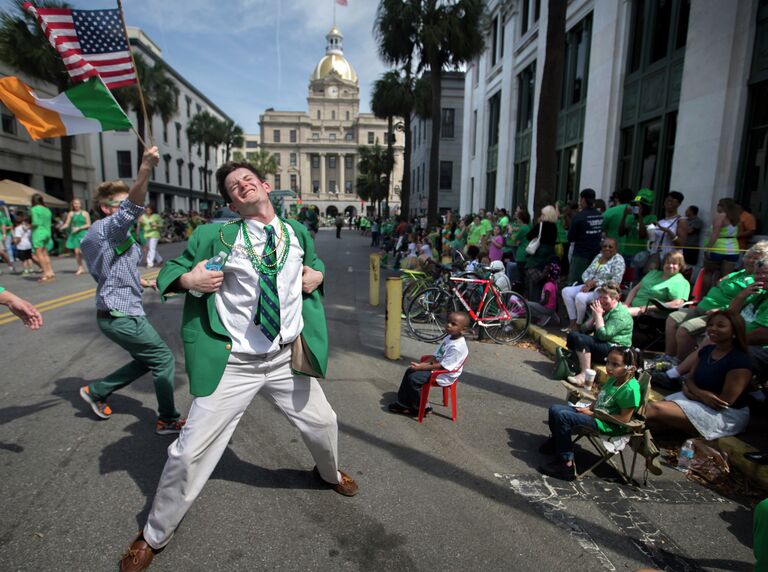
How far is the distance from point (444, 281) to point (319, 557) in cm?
618

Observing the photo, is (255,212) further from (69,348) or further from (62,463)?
(69,348)

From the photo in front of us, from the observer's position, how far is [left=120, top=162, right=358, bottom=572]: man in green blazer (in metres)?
2.39

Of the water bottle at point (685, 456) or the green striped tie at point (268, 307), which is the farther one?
the water bottle at point (685, 456)

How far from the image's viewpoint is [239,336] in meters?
2.55

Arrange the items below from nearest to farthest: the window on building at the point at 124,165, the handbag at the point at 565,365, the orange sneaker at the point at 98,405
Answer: the orange sneaker at the point at 98,405 → the handbag at the point at 565,365 → the window on building at the point at 124,165

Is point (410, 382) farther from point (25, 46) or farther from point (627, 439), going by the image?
point (25, 46)

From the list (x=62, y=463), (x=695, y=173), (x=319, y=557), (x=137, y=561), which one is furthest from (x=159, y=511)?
(x=695, y=173)

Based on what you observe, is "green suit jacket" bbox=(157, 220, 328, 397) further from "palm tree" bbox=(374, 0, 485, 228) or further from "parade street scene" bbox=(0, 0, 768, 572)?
"palm tree" bbox=(374, 0, 485, 228)

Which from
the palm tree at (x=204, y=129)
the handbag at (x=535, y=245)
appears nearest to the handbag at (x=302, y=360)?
the handbag at (x=535, y=245)

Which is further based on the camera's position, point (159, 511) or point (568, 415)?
point (568, 415)

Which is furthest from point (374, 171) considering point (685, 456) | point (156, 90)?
point (685, 456)

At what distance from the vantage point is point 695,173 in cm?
863

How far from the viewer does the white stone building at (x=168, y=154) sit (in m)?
41.4

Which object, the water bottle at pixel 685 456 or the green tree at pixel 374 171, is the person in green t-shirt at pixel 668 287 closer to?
the water bottle at pixel 685 456
